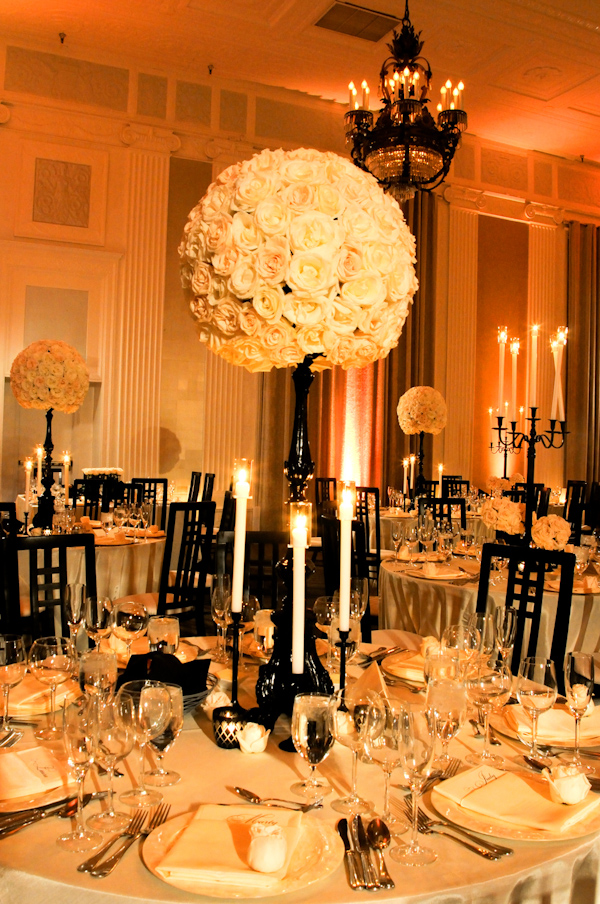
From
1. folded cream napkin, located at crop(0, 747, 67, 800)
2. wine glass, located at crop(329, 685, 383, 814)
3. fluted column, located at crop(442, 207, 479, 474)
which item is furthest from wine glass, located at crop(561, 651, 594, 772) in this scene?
fluted column, located at crop(442, 207, 479, 474)

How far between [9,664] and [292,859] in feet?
2.80

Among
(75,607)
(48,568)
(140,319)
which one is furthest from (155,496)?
(75,607)

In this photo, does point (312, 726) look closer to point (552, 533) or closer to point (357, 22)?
point (552, 533)

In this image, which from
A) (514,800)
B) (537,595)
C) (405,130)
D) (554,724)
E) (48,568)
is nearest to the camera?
(514,800)

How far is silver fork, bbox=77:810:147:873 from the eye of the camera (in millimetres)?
1149

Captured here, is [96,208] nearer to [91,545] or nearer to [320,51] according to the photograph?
[320,51]

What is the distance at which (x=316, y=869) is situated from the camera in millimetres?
1154

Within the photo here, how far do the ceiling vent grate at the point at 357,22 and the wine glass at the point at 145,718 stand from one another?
8.58 meters

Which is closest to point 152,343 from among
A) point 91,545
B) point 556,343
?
point 556,343

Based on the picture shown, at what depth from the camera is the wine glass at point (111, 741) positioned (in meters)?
1.27

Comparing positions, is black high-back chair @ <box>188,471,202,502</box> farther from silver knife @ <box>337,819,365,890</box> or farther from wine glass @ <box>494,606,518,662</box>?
silver knife @ <box>337,819,365,890</box>

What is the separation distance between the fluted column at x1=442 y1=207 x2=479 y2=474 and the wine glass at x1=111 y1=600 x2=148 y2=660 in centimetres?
952

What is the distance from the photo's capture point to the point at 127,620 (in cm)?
209

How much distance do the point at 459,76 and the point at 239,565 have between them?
385 inches
